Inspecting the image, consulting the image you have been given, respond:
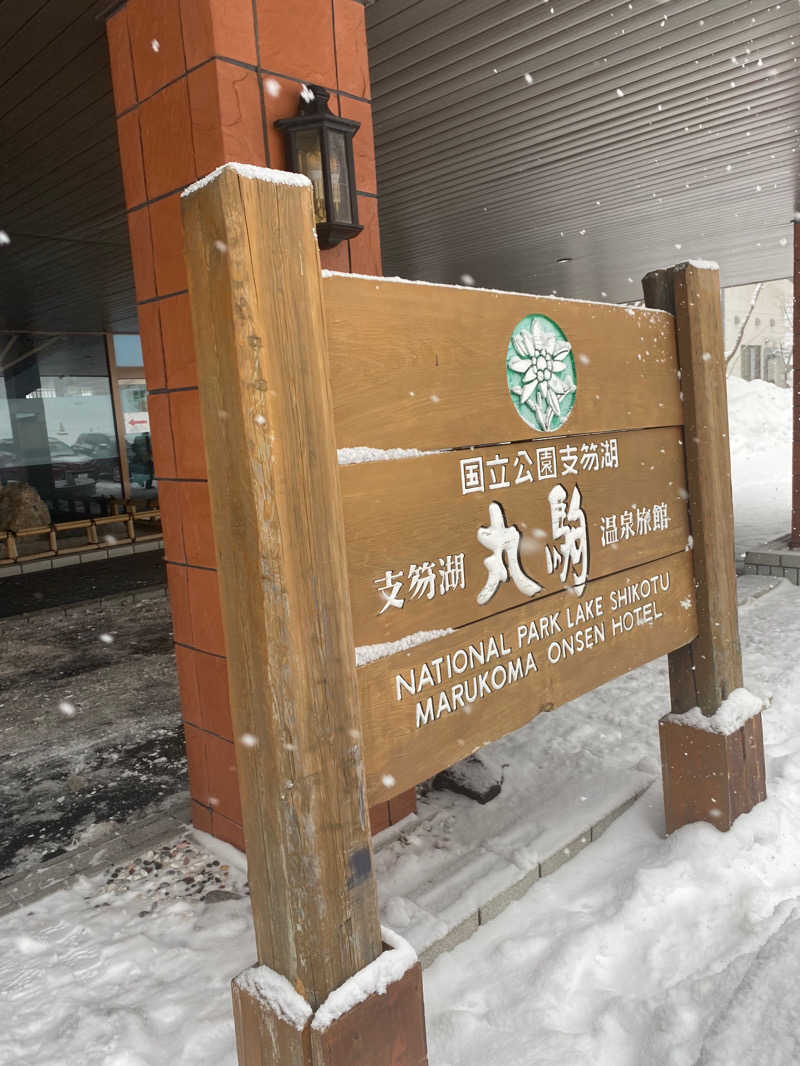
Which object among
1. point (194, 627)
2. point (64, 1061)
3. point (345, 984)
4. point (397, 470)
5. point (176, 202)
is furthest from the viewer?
point (194, 627)

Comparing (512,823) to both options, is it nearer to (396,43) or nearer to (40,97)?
(396,43)

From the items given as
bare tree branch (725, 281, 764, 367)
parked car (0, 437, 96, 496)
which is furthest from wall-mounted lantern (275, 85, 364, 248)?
bare tree branch (725, 281, 764, 367)

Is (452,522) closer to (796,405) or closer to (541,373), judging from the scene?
(541,373)

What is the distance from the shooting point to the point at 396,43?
3.74 metres

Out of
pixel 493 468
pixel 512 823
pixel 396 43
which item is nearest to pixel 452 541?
pixel 493 468

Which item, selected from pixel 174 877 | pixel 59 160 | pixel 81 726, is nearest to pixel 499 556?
pixel 174 877

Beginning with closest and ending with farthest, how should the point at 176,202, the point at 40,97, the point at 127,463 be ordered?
the point at 176,202
the point at 40,97
the point at 127,463

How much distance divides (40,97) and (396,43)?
1.89 metres

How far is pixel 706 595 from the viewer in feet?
9.07

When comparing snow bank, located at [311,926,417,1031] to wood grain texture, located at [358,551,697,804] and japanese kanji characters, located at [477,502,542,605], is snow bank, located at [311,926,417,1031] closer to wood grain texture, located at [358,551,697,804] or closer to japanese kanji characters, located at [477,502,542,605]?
wood grain texture, located at [358,551,697,804]

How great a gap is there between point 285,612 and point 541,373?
1.09 metres

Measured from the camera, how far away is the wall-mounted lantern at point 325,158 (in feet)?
8.50

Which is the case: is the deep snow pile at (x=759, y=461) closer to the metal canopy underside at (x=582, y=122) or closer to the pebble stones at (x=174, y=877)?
the metal canopy underside at (x=582, y=122)

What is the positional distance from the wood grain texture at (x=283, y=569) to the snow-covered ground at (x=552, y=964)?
747 mm
